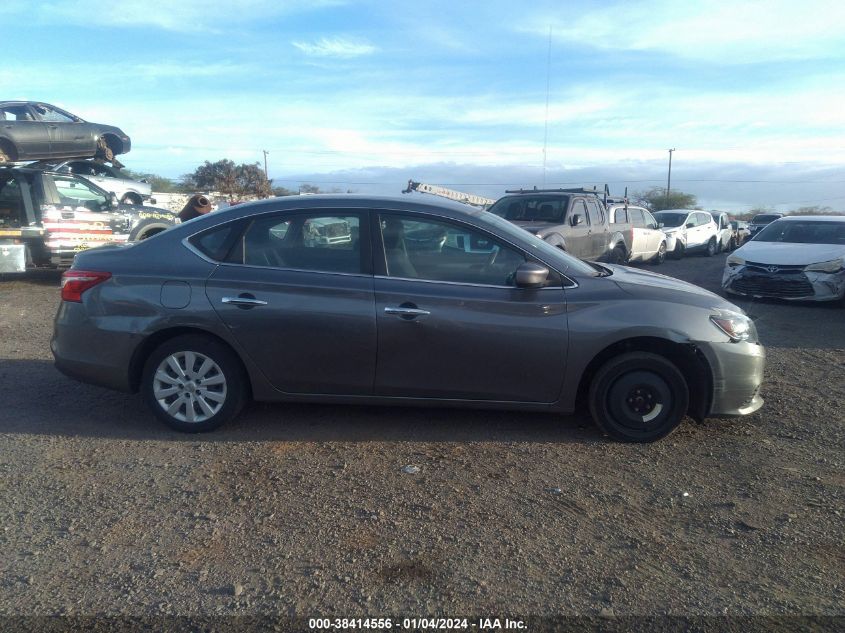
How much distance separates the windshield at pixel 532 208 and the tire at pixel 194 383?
333 inches

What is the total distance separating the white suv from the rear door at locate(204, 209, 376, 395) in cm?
1682

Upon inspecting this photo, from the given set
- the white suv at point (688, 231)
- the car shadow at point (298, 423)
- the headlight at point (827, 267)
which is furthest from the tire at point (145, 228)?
the white suv at point (688, 231)

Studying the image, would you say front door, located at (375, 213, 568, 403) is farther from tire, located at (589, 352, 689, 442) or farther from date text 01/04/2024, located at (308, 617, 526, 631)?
date text 01/04/2024, located at (308, 617, 526, 631)

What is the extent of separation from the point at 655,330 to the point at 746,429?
1216 mm

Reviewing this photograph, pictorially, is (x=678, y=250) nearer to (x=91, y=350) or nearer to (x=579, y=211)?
(x=579, y=211)

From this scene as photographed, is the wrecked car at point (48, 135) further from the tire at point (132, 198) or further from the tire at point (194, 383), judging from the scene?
the tire at point (194, 383)

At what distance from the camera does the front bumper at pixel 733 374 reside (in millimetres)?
4840

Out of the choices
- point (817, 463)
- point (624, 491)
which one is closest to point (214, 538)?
point (624, 491)

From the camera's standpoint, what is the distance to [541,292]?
4844 millimetres

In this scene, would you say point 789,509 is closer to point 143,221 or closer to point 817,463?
point 817,463

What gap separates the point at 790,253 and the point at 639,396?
8.09 meters

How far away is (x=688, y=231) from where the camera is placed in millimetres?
21453

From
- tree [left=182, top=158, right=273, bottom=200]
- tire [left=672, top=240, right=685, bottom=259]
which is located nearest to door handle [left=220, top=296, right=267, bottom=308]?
tire [left=672, top=240, right=685, bottom=259]

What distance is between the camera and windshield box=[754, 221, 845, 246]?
12125 millimetres
